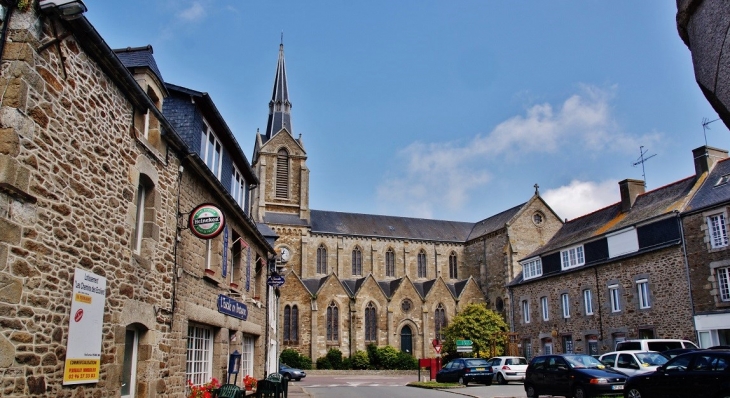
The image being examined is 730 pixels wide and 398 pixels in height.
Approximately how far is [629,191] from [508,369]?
12.0 metres

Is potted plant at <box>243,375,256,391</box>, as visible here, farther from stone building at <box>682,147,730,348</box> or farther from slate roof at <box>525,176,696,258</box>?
slate roof at <box>525,176,696,258</box>

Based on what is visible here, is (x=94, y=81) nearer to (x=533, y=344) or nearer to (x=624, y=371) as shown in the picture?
(x=624, y=371)

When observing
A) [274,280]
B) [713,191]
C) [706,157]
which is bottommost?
[274,280]

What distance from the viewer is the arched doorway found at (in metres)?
50.9

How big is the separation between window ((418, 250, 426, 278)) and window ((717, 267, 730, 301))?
114 feet

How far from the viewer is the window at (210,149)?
13.9 metres

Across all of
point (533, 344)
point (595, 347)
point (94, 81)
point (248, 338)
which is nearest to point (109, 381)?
point (94, 81)

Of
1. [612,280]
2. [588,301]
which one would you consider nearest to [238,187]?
[612,280]

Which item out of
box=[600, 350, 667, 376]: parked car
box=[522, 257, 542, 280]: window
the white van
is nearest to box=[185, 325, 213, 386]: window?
box=[600, 350, 667, 376]: parked car

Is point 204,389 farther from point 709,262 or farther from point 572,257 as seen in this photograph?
point 572,257

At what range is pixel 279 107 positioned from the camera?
2377 inches

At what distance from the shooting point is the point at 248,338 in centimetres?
1814

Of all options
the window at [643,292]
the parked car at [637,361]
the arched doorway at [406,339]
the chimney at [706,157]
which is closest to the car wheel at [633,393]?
the parked car at [637,361]

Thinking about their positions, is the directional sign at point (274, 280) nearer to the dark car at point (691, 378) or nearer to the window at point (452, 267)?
the dark car at point (691, 378)
